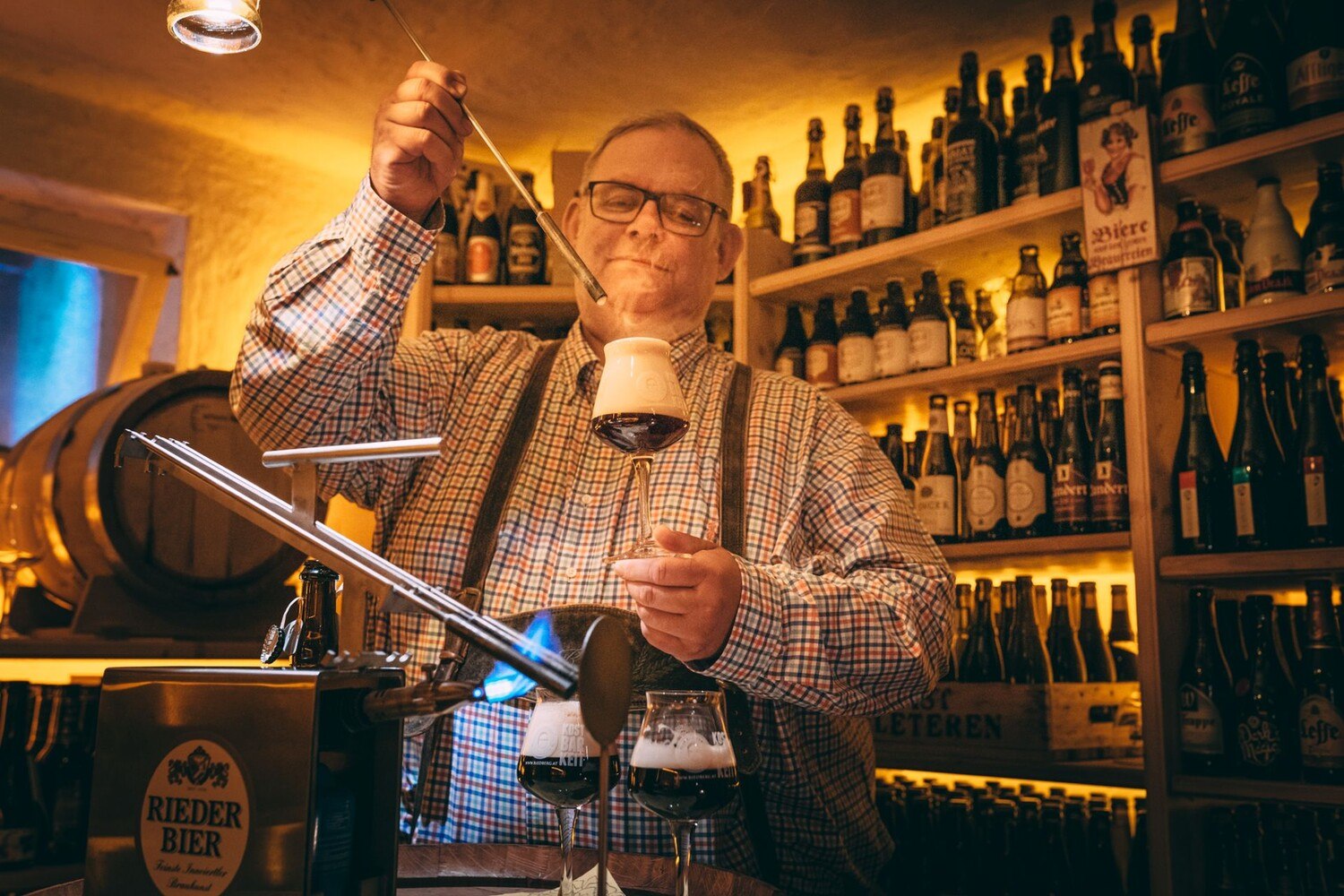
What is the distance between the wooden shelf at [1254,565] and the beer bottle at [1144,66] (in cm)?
97

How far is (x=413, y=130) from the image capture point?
4.26 feet

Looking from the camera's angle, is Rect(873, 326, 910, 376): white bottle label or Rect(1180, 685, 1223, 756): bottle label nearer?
Rect(1180, 685, 1223, 756): bottle label

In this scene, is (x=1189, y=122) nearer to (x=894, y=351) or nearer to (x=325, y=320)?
(x=894, y=351)

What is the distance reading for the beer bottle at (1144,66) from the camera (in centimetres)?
238

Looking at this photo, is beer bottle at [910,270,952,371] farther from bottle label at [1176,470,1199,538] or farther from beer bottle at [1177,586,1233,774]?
beer bottle at [1177,586,1233,774]

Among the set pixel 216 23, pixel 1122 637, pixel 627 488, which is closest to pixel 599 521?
pixel 627 488

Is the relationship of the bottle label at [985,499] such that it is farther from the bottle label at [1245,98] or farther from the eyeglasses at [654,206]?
the eyeglasses at [654,206]

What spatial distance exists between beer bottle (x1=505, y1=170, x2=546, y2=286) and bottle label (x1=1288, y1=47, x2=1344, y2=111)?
1.76 metres

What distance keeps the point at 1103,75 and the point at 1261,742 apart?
1437 millimetres

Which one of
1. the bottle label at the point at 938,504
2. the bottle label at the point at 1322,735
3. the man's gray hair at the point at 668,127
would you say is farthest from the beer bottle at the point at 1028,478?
the man's gray hair at the point at 668,127

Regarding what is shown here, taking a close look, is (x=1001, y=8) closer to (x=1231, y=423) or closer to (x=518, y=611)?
(x=1231, y=423)

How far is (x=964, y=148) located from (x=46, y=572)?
221cm

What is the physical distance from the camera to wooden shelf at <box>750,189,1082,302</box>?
2268 mm

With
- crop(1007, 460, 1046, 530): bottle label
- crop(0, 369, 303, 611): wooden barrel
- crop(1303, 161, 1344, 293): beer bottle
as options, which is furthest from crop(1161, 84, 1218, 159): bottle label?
crop(0, 369, 303, 611): wooden barrel
